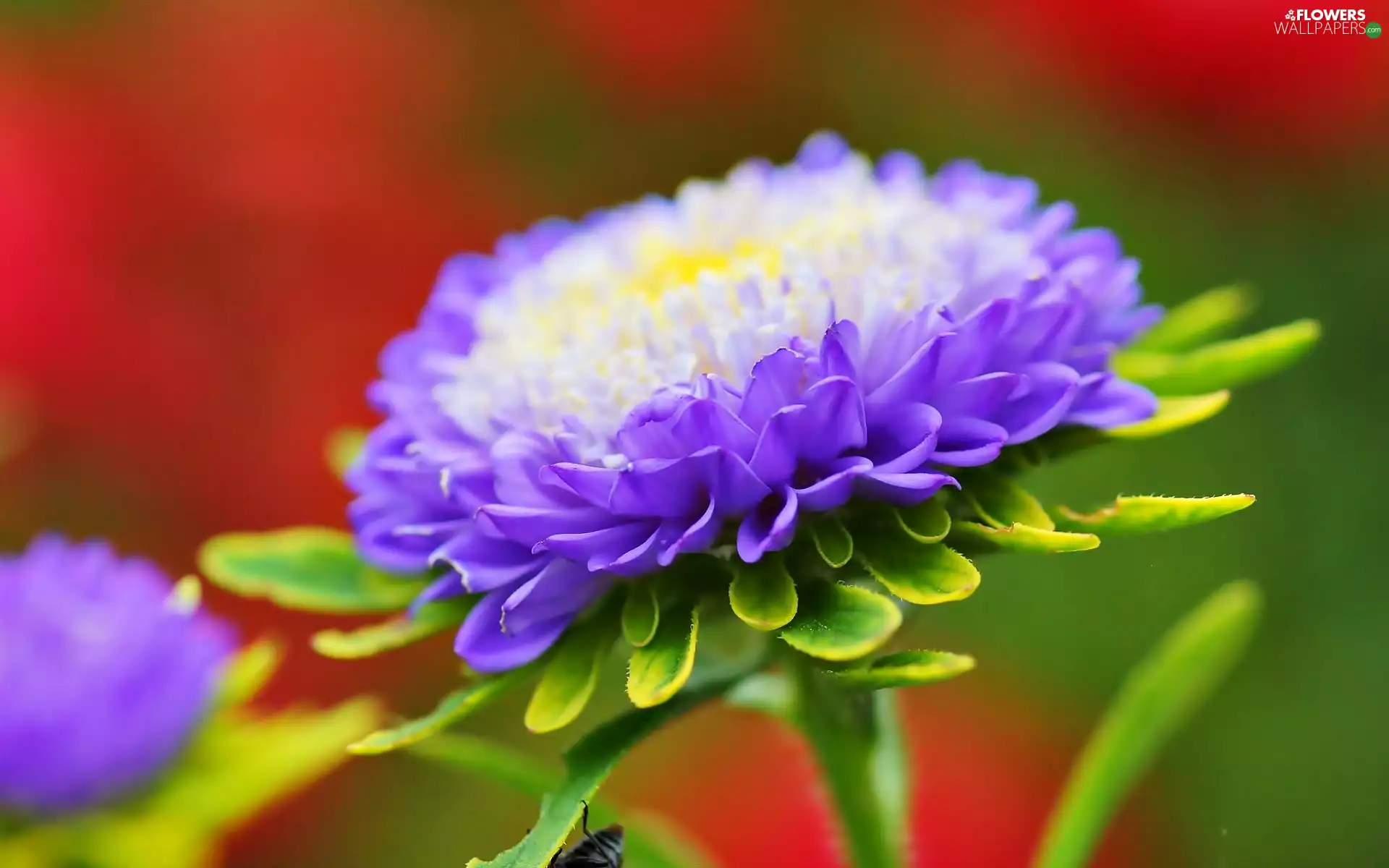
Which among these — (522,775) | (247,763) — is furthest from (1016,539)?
(247,763)

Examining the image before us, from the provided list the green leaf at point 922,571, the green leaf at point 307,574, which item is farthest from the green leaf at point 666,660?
the green leaf at point 307,574

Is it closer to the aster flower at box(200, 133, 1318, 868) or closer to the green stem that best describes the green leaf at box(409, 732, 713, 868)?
the aster flower at box(200, 133, 1318, 868)

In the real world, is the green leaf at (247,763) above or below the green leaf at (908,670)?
below

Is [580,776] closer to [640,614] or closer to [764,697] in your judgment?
[640,614]

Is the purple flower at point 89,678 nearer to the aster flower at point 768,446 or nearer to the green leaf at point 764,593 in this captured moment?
the aster flower at point 768,446

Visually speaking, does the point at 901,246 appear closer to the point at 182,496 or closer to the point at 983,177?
the point at 983,177

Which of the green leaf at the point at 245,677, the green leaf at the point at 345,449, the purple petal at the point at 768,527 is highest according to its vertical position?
the green leaf at the point at 345,449

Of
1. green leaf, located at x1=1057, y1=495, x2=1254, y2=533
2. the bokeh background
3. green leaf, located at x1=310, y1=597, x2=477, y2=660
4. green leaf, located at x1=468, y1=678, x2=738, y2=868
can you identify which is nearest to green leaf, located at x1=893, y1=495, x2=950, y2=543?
green leaf, located at x1=1057, y1=495, x2=1254, y2=533
